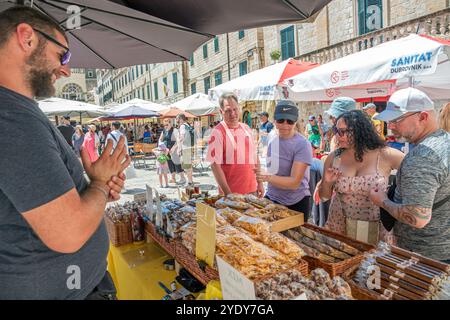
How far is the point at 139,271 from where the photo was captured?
1948mm

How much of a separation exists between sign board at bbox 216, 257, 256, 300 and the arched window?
52.1 m

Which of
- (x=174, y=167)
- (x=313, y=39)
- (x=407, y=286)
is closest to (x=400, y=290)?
(x=407, y=286)

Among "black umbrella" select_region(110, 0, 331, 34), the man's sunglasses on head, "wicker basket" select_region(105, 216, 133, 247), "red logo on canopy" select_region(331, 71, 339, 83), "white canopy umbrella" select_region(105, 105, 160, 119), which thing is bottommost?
"wicker basket" select_region(105, 216, 133, 247)

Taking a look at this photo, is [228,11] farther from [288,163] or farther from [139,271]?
[139,271]

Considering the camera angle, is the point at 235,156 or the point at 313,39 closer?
the point at 235,156

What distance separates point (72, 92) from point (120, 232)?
172ft

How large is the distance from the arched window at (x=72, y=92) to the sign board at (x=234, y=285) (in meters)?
52.1

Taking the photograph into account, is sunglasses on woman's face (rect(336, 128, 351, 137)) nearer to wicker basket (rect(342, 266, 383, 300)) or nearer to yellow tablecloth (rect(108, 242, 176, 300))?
wicker basket (rect(342, 266, 383, 300))

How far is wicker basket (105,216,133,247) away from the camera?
2.38m

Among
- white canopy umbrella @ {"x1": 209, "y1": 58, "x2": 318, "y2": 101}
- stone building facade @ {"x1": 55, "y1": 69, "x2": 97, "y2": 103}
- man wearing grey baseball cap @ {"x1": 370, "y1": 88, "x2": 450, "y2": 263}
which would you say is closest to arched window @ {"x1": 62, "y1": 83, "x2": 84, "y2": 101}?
stone building facade @ {"x1": 55, "y1": 69, "x2": 97, "y2": 103}

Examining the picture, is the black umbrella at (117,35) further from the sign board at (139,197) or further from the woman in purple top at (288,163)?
the sign board at (139,197)

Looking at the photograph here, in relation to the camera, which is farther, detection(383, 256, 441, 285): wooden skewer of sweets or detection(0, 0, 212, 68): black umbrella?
detection(0, 0, 212, 68): black umbrella

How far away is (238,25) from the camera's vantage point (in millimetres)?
2904

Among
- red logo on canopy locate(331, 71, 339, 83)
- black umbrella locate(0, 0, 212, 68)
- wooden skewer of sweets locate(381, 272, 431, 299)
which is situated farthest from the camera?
red logo on canopy locate(331, 71, 339, 83)
